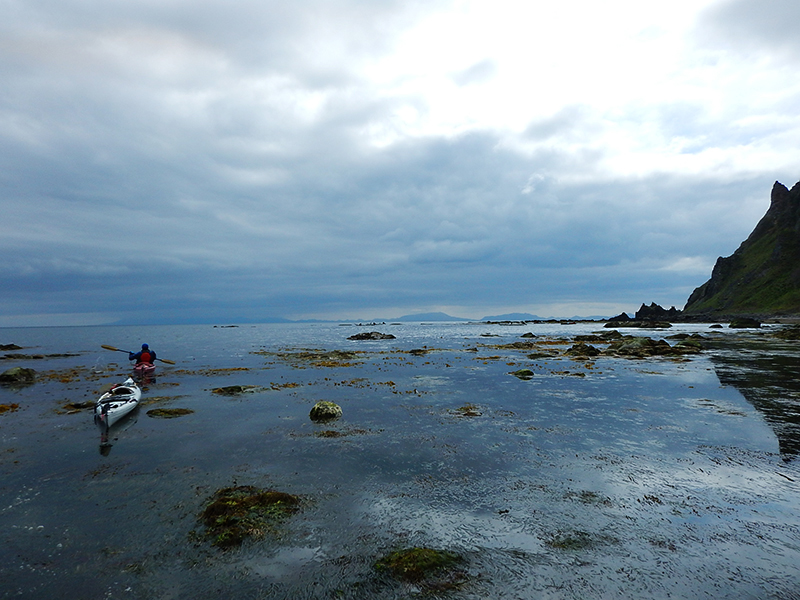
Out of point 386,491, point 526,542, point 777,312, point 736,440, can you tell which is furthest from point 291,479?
point 777,312

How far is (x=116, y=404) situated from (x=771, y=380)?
5414 centimetres

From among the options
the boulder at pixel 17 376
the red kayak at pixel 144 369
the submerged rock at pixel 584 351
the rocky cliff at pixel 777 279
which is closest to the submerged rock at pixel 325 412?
the red kayak at pixel 144 369

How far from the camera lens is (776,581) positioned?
31.2ft

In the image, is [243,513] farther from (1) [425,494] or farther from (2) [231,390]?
(2) [231,390]

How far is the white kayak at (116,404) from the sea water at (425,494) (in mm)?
981

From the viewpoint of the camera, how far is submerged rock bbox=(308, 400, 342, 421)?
1037 inches

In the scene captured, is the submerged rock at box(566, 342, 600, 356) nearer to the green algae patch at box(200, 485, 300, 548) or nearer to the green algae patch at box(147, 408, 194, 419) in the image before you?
the green algae patch at box(147, 408, 194, 419)

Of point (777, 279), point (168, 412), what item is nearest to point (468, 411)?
point (168, 412)

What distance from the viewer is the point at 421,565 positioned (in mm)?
10344

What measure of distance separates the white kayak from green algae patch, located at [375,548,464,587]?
23899 millimetres

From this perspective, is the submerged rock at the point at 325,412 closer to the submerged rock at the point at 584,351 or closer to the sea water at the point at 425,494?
the sea water at the point at 425,494

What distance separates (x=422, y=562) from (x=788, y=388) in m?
37.6

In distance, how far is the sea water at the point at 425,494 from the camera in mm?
10062

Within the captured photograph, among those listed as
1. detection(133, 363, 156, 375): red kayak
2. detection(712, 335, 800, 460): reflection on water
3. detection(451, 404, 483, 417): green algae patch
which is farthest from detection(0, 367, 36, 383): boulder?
detection(712, 335, 800, 460): reflection on water
